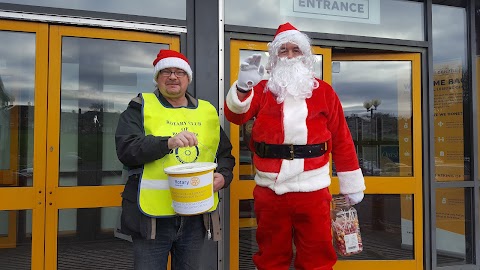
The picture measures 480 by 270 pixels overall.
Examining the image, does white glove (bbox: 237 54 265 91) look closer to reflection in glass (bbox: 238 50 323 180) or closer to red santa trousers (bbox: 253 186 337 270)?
red santa trousers (bbox: 253 186 337 270)

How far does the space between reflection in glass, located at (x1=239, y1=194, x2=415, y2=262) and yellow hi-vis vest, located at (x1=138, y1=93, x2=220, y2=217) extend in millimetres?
2024

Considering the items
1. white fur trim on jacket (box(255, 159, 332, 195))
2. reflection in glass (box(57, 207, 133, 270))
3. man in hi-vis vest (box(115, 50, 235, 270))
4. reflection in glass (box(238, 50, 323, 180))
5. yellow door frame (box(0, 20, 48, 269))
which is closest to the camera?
man in hi-vis vest (box(115, 50, 235, 270))

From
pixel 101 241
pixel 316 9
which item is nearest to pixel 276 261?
pixel 101 241

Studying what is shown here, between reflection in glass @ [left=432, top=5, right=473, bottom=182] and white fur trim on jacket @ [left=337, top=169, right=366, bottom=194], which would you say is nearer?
white fur trim on jacket @ [left=337, top=169, right=366, bottom=194]

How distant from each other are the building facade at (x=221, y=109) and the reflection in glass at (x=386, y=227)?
1 cm

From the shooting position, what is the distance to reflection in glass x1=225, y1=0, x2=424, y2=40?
319cm

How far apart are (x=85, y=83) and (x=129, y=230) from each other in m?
1.39

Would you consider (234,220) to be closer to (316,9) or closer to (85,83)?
(85,83)

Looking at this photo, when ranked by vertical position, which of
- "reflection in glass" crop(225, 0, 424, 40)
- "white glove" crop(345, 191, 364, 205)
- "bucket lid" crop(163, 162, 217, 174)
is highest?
"reflection in glass" crop(225, 0, 424, 40)

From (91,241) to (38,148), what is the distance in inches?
32.1

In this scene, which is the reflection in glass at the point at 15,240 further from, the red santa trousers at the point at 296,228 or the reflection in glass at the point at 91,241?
the red santa trousers at the point at 296,228

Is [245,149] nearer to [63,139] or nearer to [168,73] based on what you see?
[168,73]

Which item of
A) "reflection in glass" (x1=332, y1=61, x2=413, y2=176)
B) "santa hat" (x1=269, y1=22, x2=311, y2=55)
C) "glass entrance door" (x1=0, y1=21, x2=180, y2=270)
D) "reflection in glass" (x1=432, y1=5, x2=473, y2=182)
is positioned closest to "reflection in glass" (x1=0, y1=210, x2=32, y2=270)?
"glass entrance door" (x1=0, y1=21, x2=180, y2=270)

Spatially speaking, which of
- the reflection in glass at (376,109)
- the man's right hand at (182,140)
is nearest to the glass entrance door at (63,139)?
the man's right hand at (182,140)
